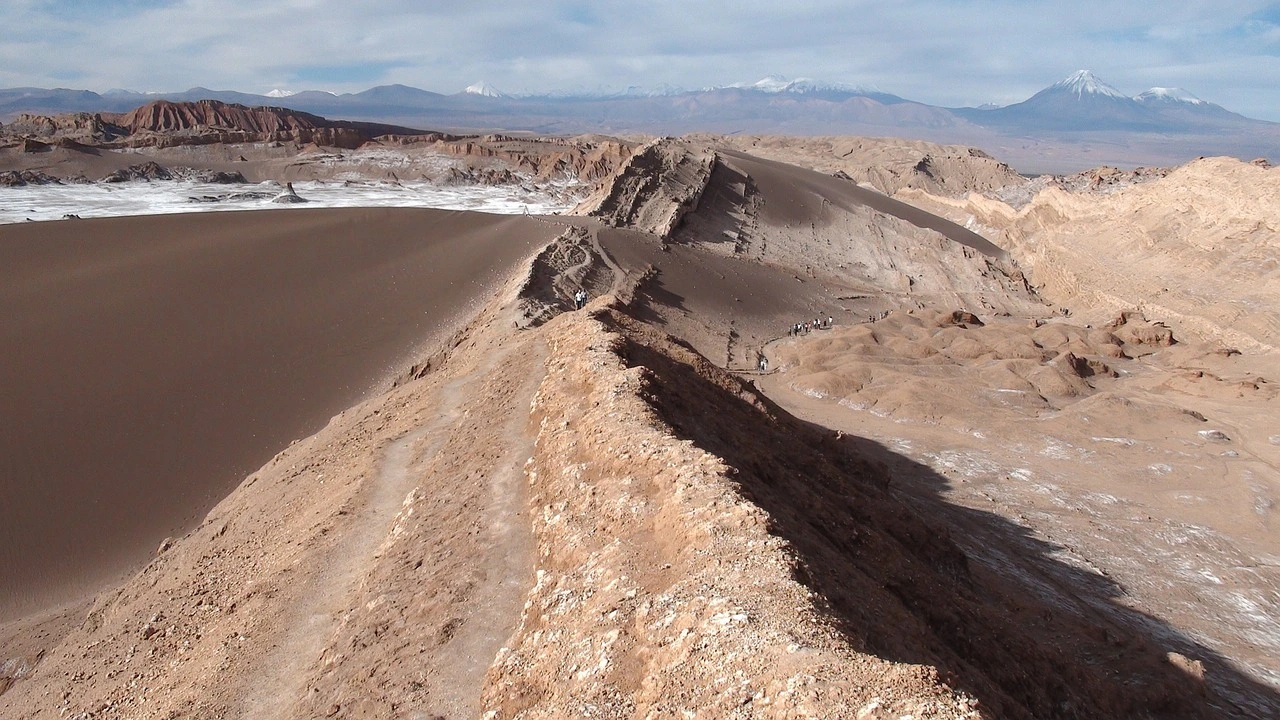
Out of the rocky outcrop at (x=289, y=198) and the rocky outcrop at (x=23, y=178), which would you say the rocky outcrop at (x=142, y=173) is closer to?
the rocky outcrop at (x=23, y=178)

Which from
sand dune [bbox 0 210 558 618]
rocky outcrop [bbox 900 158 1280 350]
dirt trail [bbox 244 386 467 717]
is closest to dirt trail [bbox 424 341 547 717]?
dirt trail [bbox 244 386 467 717]

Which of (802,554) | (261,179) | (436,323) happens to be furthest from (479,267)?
(261,179)

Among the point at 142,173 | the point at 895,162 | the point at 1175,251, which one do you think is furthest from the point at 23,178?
the point at 895,162

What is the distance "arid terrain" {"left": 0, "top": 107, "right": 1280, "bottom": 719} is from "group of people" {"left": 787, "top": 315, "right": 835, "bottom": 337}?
0.44ft

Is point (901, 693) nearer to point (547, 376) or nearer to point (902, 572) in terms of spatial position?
point (902, 572)

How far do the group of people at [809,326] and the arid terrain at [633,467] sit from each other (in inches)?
5.3

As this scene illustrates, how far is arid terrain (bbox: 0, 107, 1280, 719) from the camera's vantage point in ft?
17.5

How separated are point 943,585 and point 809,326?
63.9 ft

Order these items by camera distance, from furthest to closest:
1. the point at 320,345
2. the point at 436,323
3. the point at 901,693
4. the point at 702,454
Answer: the point at 436,323 → the point at 320,345 → the point at 702,454 → the point at 901,693

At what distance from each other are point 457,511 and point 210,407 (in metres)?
11.1

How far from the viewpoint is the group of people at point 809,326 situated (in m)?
25.2

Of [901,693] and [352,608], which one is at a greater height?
[901,693]

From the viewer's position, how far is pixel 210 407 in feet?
51.3

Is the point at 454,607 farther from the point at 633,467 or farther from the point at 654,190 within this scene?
the point at 654,190
